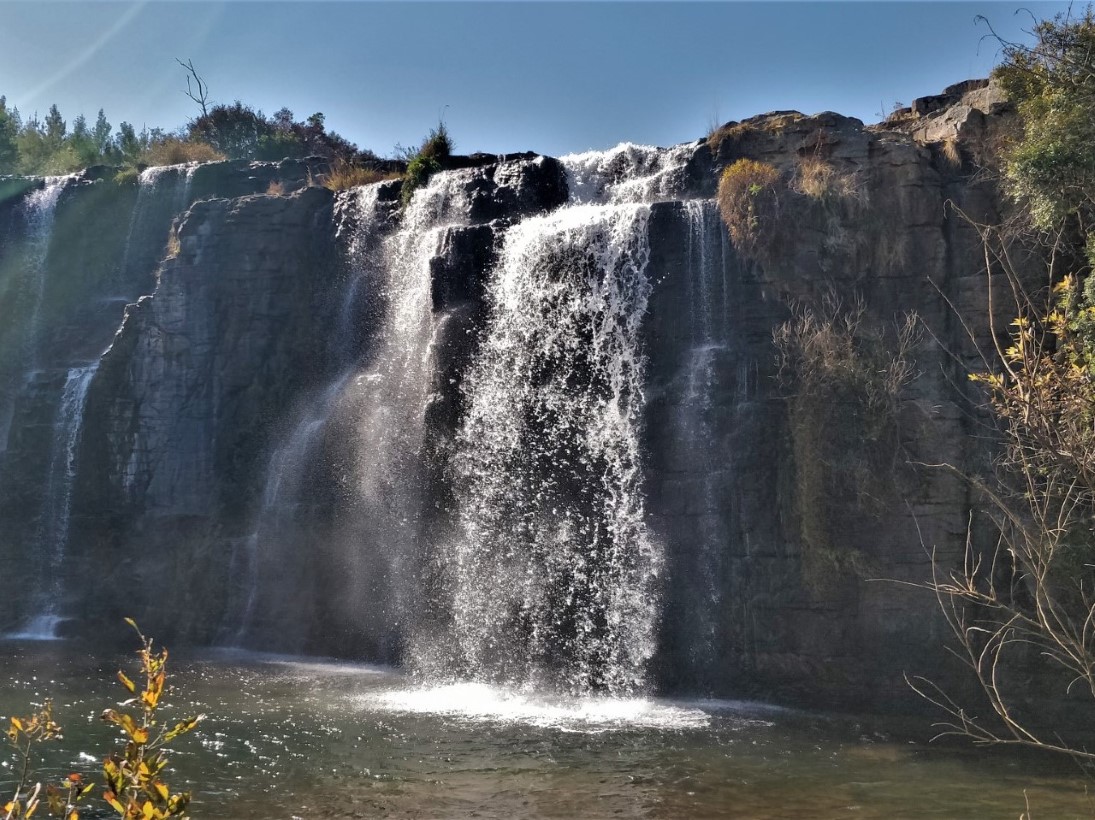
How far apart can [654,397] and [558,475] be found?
207 cm

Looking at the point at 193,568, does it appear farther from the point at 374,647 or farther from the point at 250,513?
the point at 374,647

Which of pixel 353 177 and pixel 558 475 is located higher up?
pixel 353 177

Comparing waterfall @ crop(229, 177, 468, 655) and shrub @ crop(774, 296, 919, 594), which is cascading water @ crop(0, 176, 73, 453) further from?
shrub @ crop(774, 296, 919, 594)

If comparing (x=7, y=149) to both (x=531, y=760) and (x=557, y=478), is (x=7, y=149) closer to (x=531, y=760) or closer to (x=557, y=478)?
(x=557, y=478)

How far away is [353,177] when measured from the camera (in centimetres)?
2634

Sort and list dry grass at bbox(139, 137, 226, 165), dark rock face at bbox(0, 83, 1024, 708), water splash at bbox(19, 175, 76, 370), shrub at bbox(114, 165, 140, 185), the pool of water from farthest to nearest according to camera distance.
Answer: dry grass at bbox(139, 137, 226, 165)
water splash at bbox(19, 175, 76, 370)
shrub at bbox(114, 165, 140, 185)
dark rock face at bbox(0, 83, 1024, 708)
the pool of water

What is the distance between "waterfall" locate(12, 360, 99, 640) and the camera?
23.0 m

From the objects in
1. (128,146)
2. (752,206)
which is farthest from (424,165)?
(128,146)

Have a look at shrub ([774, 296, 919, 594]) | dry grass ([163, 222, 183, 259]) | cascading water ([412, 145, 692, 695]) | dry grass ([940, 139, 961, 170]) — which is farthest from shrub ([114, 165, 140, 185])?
dry grass ([940, 139, 961, 170])

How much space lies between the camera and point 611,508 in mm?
17844

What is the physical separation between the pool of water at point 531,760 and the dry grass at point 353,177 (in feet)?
43.3

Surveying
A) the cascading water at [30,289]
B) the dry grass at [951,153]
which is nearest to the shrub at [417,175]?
the cascading water at [30,289]

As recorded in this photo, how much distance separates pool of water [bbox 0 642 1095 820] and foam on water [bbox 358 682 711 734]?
0.10 feet

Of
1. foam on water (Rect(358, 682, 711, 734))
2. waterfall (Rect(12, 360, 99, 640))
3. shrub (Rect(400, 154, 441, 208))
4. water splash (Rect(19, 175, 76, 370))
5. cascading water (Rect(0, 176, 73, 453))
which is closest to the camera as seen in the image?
foam on water (Rect(358, 682, 711, 734))
